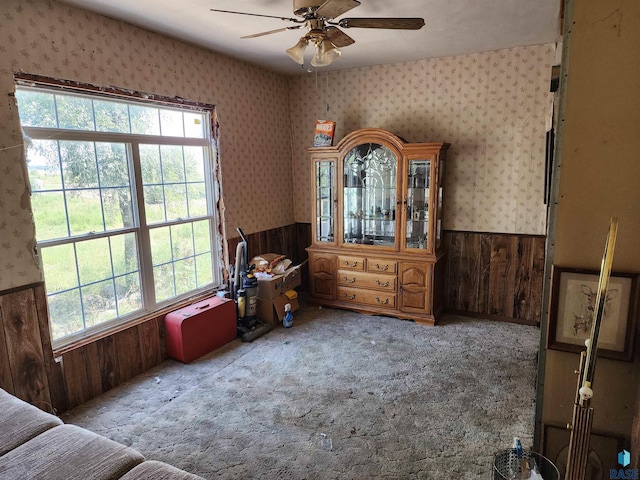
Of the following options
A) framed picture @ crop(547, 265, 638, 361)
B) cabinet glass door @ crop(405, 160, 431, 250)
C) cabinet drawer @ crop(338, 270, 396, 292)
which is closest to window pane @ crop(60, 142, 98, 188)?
cabinet drawer @ crop(338, 270, 396, 292)

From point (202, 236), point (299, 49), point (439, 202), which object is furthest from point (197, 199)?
point (439, 202)

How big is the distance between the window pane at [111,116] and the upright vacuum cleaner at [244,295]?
56.6 inches

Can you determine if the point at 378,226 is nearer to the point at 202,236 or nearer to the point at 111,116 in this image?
the point at 202,236

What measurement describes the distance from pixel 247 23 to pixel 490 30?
2.01m

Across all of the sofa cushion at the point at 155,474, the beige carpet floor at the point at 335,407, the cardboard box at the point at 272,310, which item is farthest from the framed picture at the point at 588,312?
→ the cardboard box at the point at 272,310

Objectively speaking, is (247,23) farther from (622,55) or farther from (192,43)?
(622,55)

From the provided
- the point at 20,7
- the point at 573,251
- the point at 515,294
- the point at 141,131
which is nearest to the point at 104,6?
the point at 20,7

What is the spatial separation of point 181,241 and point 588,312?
319 cm

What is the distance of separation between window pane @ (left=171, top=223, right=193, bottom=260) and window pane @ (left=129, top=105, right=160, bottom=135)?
86 centimetres

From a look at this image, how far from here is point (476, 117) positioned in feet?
13.5

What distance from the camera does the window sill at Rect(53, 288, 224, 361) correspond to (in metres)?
2.75

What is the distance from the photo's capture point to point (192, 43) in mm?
3521

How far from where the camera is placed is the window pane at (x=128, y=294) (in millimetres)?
3182

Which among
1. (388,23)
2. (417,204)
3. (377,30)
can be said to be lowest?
(417,204)
